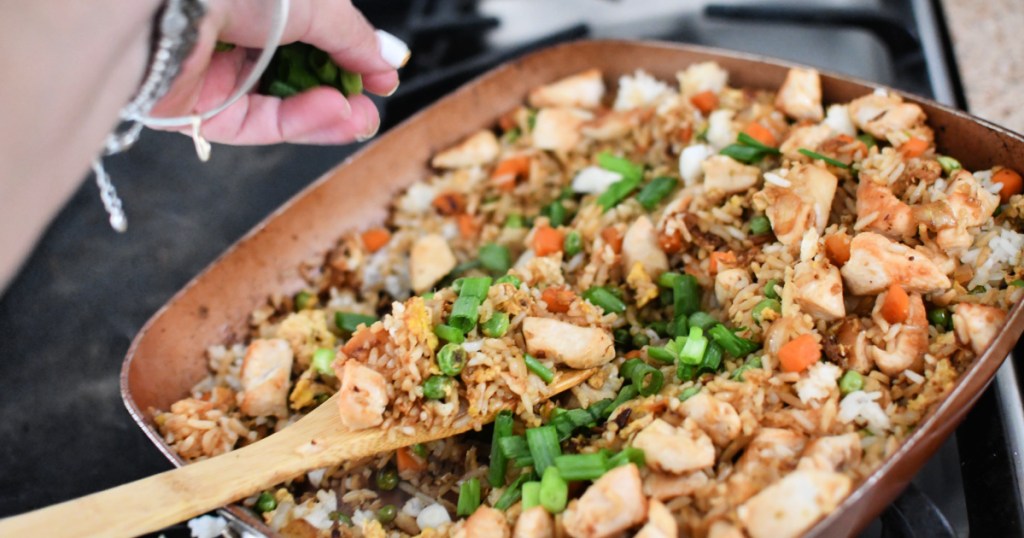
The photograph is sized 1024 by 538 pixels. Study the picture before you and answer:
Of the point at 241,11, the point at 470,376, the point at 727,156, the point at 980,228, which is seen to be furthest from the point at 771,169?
the point at 241,11

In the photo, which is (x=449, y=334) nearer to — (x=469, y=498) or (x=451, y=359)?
(x=451, y=359)

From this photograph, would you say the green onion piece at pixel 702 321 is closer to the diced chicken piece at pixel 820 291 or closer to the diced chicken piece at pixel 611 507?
the diced chicken piece at pixel 820 291

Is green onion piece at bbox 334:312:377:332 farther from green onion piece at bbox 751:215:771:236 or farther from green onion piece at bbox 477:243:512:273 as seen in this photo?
green onion piece at bbox 751:215:771:236

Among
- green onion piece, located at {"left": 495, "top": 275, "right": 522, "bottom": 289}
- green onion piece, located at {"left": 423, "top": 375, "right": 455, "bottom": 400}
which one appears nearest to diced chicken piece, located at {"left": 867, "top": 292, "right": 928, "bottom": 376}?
green onion piece, located at {"left": 495, "top": 275, "right": 522, "bottom": 289}

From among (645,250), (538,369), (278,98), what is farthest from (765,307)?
(278,98)

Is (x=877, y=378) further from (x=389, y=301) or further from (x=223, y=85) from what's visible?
(x=223, y=85)
